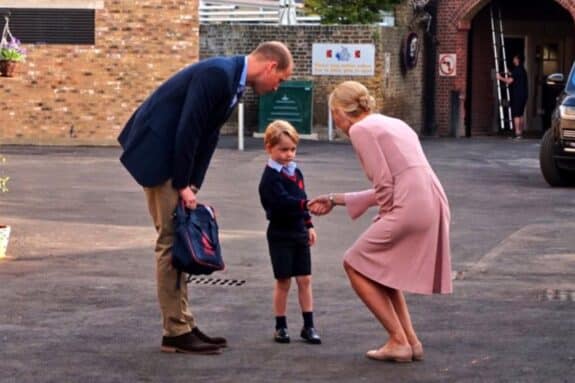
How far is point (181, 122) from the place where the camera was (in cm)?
856

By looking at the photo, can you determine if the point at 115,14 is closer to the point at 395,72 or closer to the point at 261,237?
the point at 395,72

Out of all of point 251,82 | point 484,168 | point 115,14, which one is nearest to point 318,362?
point 251,82

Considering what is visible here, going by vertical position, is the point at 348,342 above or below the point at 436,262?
below

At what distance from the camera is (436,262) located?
8.40 meters

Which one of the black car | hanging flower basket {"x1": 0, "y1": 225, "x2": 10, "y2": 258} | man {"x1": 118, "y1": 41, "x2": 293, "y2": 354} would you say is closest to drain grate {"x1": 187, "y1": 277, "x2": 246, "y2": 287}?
hanging flower basket {"x1": 0, "y1": 225, "x2": 10, "y2": 258}

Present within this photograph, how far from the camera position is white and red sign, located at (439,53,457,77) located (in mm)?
37156

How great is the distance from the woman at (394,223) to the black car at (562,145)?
12.6 m

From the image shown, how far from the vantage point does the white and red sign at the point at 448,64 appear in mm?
37156

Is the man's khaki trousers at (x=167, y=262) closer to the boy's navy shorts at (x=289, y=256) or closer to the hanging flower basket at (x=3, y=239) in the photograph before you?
the boy's navy shorts at (x=289, y=256)

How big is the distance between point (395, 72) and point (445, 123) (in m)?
2.54

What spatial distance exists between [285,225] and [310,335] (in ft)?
2.13

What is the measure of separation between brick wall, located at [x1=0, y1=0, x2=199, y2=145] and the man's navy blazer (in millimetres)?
22368

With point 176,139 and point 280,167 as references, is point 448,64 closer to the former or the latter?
point 280,167

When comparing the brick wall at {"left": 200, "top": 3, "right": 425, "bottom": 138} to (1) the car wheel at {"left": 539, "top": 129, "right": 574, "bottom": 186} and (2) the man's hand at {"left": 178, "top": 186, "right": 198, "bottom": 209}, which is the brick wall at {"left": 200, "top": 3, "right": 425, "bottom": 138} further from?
(2) the man's hand at {"left": 178, "top": 186, "right": 198, "bottom": 209}
